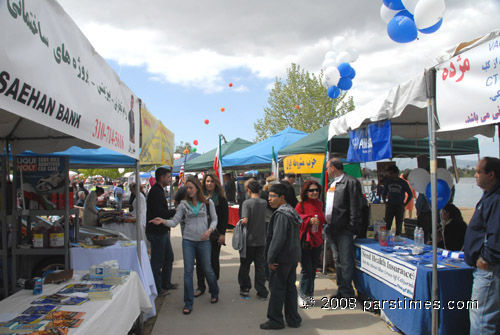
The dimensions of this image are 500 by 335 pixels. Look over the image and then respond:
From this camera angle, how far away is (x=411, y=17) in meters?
5.66

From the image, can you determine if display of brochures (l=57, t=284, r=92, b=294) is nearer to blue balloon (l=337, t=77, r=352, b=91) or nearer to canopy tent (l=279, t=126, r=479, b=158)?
canopy tent (l=279, t=126, r=479, b=158)

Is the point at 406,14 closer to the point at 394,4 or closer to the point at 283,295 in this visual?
the point at 394,4

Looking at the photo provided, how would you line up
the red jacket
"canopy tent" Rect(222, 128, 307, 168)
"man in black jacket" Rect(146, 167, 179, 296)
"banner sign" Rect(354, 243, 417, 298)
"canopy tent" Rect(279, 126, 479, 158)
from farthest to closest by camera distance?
"canopy tent" Rect(222, 128, 307, 168), "canopy tent" Rect(279, 126, 479, 158), "man in black jacket" Rect(146, 167, 179, 296), the red jacket, "banner sign" Rect(354, 243, 417, 298)

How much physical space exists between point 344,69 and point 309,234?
214 inches

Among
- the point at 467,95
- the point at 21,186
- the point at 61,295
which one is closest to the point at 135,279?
the point at 61,295

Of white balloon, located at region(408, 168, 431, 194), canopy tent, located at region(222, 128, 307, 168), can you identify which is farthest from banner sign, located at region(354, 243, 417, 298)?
canopy tent, located at region(222, 128, 307, 168)

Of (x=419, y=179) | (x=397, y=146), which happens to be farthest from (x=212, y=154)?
(x=419, y=179)

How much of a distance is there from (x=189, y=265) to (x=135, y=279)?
1.13 m

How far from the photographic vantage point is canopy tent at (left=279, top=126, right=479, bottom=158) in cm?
716

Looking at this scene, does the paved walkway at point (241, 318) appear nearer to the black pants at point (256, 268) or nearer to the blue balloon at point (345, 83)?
the black pants at point (256, 268)

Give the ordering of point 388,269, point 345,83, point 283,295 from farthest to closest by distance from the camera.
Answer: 1. point 345,83
2. point 388,269
3. point 283,295

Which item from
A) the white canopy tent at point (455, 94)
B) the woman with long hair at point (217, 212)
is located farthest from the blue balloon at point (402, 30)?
the woman with long hair at point (217, 212)

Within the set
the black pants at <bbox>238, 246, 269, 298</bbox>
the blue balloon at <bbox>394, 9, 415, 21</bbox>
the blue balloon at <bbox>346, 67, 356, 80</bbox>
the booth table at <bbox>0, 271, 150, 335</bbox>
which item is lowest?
the black pants at <bbox>238, 246, 269, 298</bbox>

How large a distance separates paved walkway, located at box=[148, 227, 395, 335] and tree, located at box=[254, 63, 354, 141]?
67.5 ft
